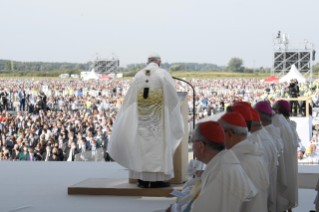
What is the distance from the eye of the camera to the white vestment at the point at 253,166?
243cm

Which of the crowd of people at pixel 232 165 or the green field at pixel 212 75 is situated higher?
the green field at pixel 212 75

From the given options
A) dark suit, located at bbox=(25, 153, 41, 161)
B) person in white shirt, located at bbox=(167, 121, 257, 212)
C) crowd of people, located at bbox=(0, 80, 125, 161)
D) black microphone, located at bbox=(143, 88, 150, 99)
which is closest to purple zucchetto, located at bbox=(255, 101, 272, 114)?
person in white shirt, located at bbox=(167, 121, 257, 212)

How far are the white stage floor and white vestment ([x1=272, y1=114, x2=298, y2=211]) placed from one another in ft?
1.38

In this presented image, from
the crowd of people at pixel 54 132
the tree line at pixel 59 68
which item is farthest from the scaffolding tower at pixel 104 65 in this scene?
the crowd of people at pixel 54 132

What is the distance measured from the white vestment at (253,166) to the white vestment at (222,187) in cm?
43

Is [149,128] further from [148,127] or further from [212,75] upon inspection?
[212,75]

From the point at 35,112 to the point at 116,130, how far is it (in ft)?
63.2

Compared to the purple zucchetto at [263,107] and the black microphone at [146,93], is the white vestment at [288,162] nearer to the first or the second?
the purple zucchetto at [263,107]

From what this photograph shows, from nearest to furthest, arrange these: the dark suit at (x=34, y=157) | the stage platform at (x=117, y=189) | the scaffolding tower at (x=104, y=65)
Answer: the stage platform at (x=117, y=189) < the dark suit at (x=34, y=157) < the scaffolding tower at (x=104, y=65)

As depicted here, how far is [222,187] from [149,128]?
3.07 m

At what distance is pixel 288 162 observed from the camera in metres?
4.21

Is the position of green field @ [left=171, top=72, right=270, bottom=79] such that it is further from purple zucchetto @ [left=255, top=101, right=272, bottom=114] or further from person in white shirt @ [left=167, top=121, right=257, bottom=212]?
person in white shirt @ [left=167, top=121, right=257, bottom=212]

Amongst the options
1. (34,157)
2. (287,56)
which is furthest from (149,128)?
(287,56)

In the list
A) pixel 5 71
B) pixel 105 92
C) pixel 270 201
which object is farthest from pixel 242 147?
pixel 5 71
